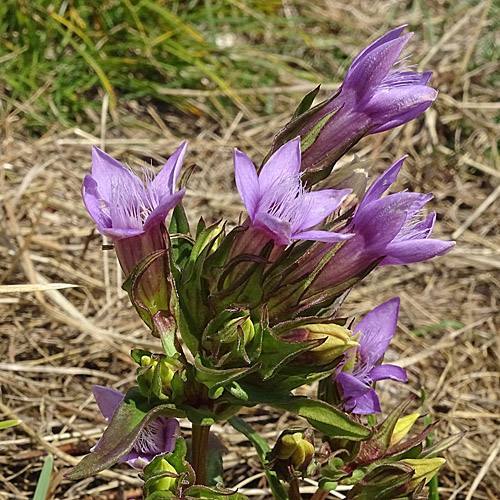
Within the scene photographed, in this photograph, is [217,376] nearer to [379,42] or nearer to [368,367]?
[368,367]

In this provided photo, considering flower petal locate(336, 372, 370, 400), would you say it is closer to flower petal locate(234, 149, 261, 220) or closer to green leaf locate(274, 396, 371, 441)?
green leaf locate(274, 396, 371, 441)

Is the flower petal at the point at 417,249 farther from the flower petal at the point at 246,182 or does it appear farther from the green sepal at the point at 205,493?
the green sepal at the point at 205,493

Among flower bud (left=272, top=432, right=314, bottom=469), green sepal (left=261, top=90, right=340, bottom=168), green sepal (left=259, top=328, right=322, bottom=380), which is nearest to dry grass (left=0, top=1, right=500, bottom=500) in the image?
flower bud (left=272, top=432, right=314, bottom=469)

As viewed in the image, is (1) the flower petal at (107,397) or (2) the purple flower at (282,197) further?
(1) the flower petal at (107,397)

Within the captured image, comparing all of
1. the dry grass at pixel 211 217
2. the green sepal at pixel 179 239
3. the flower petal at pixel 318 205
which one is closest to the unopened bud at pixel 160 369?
the green sepal at pixel 179 239

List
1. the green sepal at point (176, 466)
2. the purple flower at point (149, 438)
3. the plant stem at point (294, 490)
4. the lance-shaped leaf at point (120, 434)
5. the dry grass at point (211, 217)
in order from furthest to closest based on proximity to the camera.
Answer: the dry grass at point (211, 217) < the plant stem at point (294, 490) < the purple flower at point (149, 438) < the green sepal at point (176, 466) < the lance-shaped leaf at point (120, 434)

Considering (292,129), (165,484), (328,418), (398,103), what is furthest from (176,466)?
(398,103)

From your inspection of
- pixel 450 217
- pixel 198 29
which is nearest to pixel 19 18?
pixel 198 29
